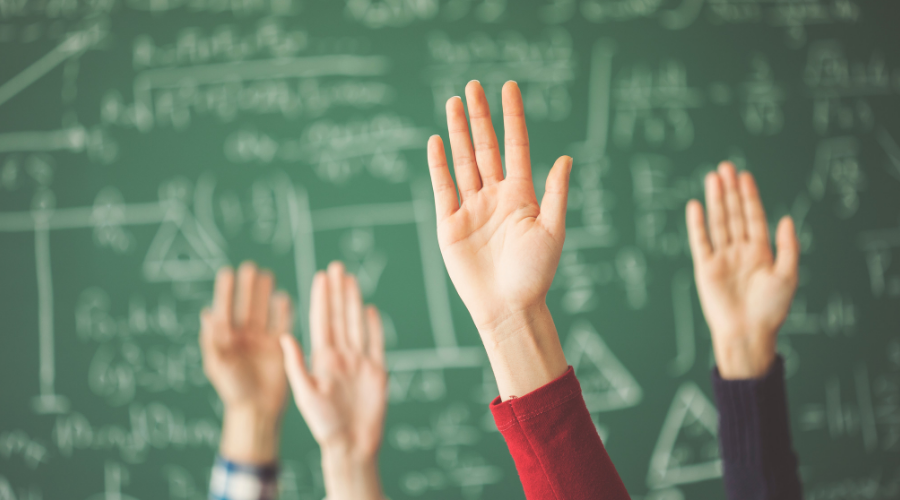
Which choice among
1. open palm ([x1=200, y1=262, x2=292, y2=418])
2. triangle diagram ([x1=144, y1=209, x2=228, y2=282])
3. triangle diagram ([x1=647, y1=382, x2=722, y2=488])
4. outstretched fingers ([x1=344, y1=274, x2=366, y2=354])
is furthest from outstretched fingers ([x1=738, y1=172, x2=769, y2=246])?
triangle diagram ([x1=144, y1=209, x2=228, y2=282])

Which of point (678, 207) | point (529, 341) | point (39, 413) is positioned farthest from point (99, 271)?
point (678, 207)

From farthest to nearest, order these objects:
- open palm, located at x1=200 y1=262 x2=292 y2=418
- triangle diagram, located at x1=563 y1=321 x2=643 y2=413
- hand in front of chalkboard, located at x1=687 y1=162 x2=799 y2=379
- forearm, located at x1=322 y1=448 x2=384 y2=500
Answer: triangle diagram, located at x1=563 y1=321 x2=643 y2=413, open palm, located at x1=200 y1=262 x2=292 y2=418, hand in front of chalkboard, located at x1=687 y1=162 x2=799 y2=379, forearm, located at x1=322 y1=448 x2=384 y2=500

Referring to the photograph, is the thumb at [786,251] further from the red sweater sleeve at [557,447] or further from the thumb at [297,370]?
the thumb at [297,370]

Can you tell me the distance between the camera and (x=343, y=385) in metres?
1.05


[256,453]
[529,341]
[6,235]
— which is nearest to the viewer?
[529,341]

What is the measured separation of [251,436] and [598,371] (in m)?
1.16

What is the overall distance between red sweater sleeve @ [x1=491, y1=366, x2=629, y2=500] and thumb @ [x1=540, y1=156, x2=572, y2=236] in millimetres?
235

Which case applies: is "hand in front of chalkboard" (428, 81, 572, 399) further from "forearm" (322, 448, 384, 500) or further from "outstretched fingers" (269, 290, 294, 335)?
"outstretched fingers" (269, 290, 294, 335)

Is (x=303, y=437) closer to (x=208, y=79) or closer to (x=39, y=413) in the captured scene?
(x=39, y=413)

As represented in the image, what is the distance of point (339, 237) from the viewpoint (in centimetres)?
174

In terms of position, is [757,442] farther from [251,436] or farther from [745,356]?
[251,436]

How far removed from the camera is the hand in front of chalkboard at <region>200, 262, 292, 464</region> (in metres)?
1.24

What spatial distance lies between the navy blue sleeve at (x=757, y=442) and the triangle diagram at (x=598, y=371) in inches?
30.6

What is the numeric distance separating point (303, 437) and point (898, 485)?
2168 millimetres
